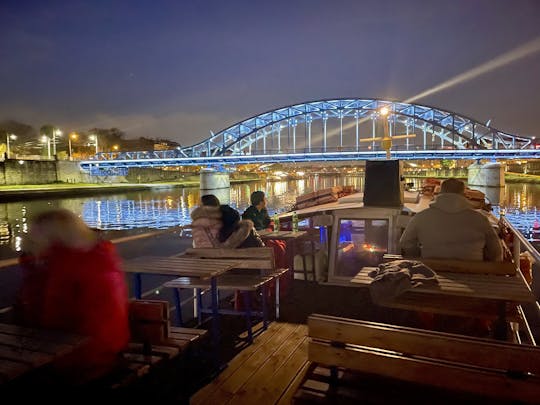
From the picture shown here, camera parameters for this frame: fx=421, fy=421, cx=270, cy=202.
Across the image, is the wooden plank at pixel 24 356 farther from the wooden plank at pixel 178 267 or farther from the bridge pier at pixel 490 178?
the bridge pier at pixel 490 178

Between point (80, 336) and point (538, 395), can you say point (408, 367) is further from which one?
point (80, 336)

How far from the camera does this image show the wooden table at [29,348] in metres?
2.11

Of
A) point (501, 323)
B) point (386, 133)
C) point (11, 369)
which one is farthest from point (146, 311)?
point (386, 133)

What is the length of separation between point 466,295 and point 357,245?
160 inches

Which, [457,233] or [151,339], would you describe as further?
[457,233]

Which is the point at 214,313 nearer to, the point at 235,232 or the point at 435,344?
the point at 235,232

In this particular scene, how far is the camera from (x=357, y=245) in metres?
7.07

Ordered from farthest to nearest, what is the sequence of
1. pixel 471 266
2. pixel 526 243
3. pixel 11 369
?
pixel 526 243
pixel 471 266
pixel 11 369

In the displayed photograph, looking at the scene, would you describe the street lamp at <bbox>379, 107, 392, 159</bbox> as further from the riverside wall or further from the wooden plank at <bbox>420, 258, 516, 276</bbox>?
the riverside wall

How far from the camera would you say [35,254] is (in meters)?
2.53

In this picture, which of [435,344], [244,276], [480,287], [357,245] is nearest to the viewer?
[435,344]

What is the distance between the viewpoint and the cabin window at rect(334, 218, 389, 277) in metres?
6.87

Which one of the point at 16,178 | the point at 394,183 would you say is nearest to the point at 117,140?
the point at 16,178

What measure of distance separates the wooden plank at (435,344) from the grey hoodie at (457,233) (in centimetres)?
195
